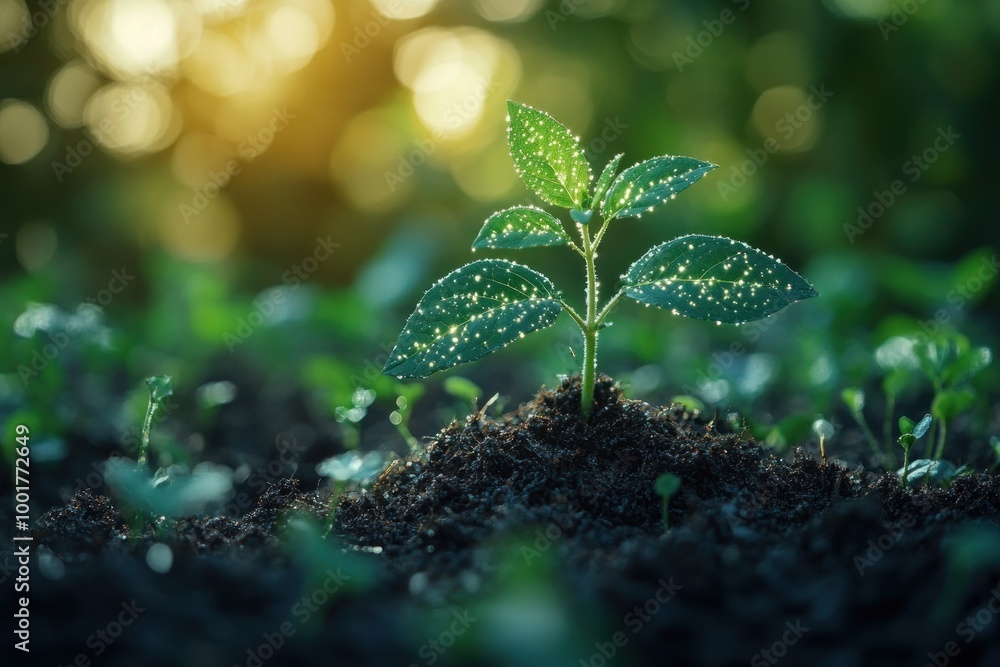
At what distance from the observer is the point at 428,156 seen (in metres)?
4.48

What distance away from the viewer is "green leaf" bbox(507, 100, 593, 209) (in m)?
1.34

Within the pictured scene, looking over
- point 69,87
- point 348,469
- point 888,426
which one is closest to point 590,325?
point 348,469

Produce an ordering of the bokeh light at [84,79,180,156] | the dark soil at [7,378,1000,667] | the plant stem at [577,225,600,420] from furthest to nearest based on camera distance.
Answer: the bokeh light at [84,79,180,156] < the plant stem at [577,225,600,420] < the dark soil at [7,378,1000,667]

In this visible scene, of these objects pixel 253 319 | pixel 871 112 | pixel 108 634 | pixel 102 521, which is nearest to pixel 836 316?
pixel 871 112

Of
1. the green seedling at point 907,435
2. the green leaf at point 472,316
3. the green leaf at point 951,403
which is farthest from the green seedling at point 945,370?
the green leaf at point 472,316

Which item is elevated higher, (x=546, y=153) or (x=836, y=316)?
(x=546, y=153)

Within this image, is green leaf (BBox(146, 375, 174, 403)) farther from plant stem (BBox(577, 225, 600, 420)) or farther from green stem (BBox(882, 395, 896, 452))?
green stem (BBox(882, 395, 896, 452))

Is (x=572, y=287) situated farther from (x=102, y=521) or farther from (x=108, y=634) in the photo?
(x=108, y=634)

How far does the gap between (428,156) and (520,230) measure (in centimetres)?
330

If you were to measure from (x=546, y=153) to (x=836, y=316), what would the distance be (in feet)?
5.56

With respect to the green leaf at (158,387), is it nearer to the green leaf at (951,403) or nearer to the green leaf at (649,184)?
the green leaf at (649,184)

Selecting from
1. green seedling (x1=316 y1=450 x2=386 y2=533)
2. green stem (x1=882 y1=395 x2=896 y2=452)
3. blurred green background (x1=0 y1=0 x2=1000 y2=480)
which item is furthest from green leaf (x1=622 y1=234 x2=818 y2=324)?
blurred green background (x1=0 y1=0 x2=1000 y2=480)

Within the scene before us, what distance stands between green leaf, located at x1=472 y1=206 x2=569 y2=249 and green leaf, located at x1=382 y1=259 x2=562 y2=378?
4 centimetres

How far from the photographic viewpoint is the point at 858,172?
3.87 meters
